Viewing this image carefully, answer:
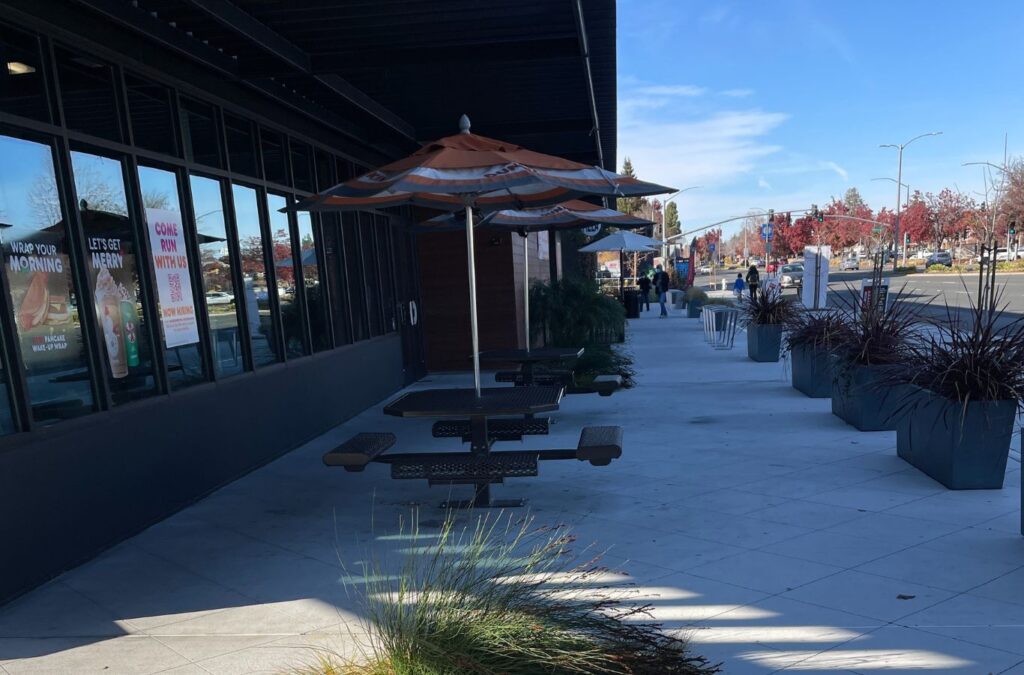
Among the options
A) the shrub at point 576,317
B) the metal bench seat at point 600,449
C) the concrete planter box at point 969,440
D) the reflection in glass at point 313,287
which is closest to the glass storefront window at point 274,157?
the reflection in glass at point 313,287

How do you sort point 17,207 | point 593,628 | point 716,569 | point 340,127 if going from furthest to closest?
point 340,127
point 17,207
point 716,569
point 593,628

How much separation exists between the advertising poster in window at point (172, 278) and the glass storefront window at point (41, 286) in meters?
0.89

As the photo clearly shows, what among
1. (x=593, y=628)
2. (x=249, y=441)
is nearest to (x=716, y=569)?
(x=593, y=628)

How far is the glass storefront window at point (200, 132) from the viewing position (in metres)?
6.33

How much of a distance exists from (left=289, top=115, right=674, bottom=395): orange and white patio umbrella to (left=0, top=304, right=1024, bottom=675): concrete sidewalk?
1.61 meters

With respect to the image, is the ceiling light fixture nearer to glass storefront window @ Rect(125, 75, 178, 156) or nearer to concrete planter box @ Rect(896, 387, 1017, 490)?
glass storefront window @ Rect(125, 75, 178, 156)

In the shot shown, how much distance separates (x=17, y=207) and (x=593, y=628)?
432 cm

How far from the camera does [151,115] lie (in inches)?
235

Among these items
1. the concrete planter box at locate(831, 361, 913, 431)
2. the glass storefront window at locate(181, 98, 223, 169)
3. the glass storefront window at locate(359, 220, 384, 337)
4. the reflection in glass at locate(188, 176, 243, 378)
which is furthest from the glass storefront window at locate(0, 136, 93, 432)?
the concrete planter box at locate(831, 361, 913, 431)

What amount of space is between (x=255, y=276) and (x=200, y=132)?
146cm

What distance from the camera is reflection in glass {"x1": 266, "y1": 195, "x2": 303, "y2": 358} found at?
778cm

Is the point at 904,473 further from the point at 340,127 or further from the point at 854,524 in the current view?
the point at 340,127

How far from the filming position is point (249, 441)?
267 inches

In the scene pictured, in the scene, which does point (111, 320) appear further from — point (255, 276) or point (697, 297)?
point (697, 297)
